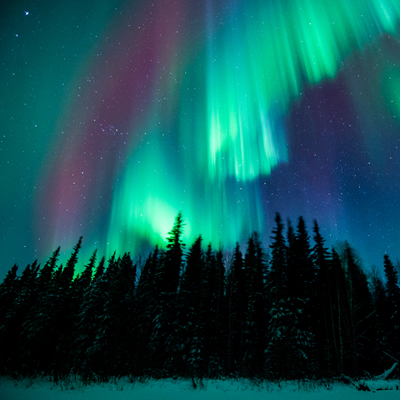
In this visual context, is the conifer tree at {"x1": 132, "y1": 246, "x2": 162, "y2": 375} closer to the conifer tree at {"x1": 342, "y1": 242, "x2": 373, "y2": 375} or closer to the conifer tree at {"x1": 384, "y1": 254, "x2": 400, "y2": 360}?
the conifer tree at {"x1": 342, "y1": 242, "x2": 373, "y2": 375}

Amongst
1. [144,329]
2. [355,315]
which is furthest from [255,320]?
[144,329]

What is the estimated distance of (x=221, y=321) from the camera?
31828mm

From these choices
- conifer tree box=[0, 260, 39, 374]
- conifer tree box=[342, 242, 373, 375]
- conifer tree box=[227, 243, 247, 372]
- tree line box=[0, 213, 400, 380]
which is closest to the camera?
conifer tree box=[342, 242, 373, 375]

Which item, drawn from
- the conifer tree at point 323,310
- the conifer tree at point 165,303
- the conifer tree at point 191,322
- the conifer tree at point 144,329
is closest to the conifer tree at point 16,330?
the conifer tree at point 144,329

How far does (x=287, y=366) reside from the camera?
22359mm

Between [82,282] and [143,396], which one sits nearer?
[143,396]

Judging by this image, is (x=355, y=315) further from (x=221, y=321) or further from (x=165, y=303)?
(x=165, y=303)

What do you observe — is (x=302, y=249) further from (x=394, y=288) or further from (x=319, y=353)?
(x=394, y=288)

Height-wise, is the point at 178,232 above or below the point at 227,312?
above

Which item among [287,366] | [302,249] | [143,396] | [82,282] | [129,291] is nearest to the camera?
[143,396]

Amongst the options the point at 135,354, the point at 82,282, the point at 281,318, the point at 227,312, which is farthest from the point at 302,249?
the point at 82,282

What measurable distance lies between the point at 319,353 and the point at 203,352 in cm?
1172

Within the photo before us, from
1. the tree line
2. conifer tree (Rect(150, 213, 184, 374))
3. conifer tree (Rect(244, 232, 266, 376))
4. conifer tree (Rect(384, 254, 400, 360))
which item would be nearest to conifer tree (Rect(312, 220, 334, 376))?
the tree line

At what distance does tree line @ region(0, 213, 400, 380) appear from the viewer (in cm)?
2344
